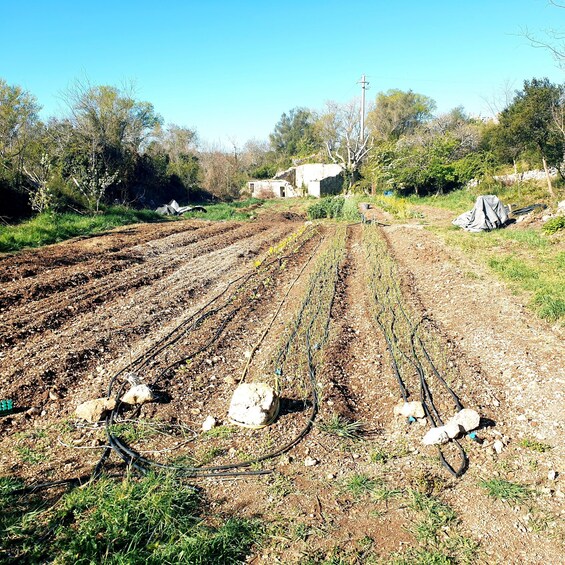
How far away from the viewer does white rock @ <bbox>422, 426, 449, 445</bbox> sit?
145 inches

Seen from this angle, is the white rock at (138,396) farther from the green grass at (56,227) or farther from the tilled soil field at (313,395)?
the green grass at (56,227)

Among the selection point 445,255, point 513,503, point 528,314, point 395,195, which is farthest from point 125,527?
point 395,195

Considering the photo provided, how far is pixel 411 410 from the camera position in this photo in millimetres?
4082

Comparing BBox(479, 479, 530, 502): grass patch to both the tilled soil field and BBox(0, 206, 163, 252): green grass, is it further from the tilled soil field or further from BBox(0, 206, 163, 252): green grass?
BBox(0, 206, 163, 252): green grass

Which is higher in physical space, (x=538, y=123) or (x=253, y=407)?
(x=538, y=123)

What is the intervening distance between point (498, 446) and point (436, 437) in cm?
50

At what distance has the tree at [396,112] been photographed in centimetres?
4553

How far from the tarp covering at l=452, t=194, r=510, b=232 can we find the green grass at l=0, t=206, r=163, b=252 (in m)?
12.4

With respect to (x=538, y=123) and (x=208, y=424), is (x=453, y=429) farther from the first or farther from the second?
(x=538, y=123)

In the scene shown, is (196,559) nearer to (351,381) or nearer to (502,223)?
(351,381)

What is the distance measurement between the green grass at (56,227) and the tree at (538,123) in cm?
1536

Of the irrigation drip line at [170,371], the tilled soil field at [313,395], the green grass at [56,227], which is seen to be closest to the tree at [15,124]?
the green grass at [56,227]

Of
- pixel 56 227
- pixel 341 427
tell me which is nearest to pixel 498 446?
pixel 341 427

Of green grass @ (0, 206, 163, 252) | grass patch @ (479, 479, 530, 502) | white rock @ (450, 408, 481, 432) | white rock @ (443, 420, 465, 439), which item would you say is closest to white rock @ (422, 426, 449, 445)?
white rock @ (443, 420, 465, 439)
